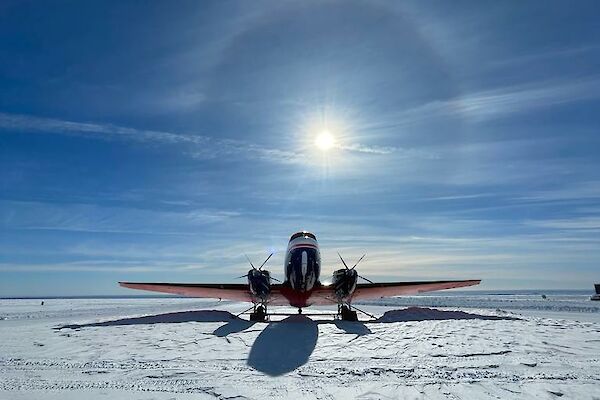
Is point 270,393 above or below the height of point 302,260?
below

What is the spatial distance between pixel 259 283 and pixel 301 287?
3.00 m

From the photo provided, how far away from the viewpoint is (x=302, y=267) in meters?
22.5

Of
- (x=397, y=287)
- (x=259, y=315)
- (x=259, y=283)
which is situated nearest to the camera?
(x=259, y=283)

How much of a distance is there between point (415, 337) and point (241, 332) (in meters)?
7.12

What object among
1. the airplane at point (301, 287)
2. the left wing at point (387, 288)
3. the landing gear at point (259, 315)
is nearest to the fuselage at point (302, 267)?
the airplane at point (301, 287)

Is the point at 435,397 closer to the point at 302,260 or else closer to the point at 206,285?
the point at 302,260

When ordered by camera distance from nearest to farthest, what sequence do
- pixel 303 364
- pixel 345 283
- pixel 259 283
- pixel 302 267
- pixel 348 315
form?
pixel 303 364, pixel 259 283, pixel 345 283, pixel 348 315, pixel 302 267

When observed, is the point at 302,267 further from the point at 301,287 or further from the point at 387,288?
the point at 387,288

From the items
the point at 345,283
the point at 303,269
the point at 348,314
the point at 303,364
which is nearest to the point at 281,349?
the point at 303,364

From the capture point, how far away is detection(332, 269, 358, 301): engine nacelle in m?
21.4

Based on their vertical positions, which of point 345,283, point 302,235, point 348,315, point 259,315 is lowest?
point 348,315

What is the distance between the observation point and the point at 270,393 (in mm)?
7363

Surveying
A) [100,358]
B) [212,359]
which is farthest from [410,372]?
[100,358]

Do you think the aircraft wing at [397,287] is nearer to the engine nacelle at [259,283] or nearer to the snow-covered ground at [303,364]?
the engine nacelle at [259,283]
